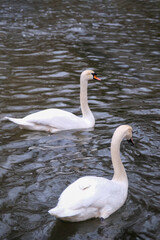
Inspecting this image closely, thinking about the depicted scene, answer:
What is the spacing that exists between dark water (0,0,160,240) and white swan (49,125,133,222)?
0.14 metres

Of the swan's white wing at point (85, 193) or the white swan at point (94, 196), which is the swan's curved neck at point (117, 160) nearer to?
the white swan at point (94, 196)

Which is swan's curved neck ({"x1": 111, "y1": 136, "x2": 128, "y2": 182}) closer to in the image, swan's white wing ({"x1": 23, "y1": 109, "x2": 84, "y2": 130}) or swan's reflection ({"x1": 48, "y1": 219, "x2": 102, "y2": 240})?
swan's reflection ({"x1": 48, "y1": 219, "x2": 102, "y2": 240})

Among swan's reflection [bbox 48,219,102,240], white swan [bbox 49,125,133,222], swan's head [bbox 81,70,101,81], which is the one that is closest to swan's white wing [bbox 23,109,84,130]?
swan's head [bbox 81,70,101,81]

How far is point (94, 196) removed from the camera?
484cm

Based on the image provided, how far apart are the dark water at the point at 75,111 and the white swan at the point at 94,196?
14 centimetres

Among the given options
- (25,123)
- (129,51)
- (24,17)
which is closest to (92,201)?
(25,123)

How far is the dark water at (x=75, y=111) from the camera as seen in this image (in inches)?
197

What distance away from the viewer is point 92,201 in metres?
4.80

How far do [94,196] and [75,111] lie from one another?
416 centimetres

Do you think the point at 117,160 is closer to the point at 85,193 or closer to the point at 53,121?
the point at 85,193

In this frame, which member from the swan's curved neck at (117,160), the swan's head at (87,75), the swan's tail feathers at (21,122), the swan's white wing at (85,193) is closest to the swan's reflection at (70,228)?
the swan's white wing at (85,193)

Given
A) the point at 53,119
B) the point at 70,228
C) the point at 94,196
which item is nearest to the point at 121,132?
the point at 94,196

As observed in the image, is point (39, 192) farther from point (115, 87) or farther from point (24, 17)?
point (24, 17)

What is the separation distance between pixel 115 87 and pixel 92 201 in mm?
5611
